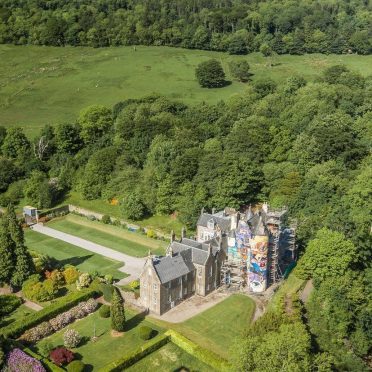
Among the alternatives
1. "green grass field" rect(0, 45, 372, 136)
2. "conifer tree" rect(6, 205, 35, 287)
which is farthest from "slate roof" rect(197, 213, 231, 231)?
"green grass field" rect(0, 45, 372, 136)

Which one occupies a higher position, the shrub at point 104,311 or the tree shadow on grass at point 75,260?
the shrub at point 104,311

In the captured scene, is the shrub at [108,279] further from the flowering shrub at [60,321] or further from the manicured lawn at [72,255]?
the flowering shrub at [60,321]

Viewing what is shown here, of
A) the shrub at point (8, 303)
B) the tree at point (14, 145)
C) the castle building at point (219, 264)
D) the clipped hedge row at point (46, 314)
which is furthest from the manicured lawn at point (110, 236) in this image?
the tree at point (14, 145)

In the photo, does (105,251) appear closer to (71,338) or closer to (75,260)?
(75,260)

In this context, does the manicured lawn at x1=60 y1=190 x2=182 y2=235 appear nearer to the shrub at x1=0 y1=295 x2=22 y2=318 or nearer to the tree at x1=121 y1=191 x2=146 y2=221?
the tree at x1=121 y1=191 x2=146 y2=221

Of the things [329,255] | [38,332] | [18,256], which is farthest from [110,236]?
[329,255]

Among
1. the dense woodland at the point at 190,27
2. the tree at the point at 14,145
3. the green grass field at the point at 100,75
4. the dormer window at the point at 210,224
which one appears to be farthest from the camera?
the dense woodland at the point at 190,27
